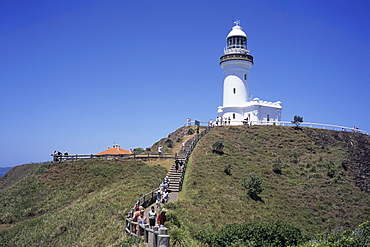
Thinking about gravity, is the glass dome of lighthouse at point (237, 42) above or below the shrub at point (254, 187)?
above

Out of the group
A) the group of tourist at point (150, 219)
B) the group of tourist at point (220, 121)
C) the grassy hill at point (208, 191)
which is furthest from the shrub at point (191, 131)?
the group of tourist at point (150, 219)

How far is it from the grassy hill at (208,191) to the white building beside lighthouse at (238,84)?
23.2 feet

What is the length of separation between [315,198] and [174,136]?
2493 cm

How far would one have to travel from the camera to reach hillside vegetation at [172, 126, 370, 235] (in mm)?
24234

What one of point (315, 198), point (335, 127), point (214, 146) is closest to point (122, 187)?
point (214, 146)

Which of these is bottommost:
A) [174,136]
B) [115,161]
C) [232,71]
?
[115,161]

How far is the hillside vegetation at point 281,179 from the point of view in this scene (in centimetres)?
2423

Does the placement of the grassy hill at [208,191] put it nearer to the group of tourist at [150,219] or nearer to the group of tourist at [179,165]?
the group of tourist at [150,219]

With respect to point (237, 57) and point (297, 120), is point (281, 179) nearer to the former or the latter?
point (297, 120)

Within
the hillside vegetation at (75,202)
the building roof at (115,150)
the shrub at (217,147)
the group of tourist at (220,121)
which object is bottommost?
the hillside vegetation at (75,202)

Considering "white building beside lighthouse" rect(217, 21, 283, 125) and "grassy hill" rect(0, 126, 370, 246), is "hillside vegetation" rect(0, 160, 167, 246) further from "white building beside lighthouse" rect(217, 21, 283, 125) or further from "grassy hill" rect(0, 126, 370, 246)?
"white building beside lighthouse" rect(217, 21, 283, 125)

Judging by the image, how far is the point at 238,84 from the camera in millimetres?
52062

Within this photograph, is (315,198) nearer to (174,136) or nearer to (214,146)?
(214,146)

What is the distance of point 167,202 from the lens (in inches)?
877
